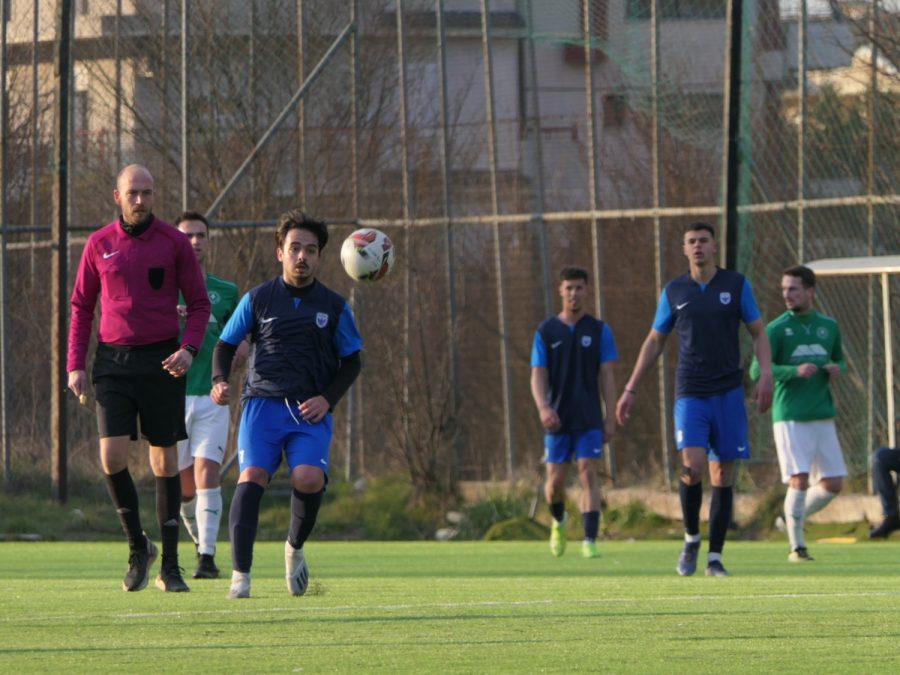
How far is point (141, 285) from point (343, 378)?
1.09m

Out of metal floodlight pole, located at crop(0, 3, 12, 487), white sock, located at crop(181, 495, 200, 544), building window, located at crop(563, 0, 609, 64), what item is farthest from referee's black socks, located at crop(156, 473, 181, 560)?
building window, located at crop(563, 0, 609, 64)

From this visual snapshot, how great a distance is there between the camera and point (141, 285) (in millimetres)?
8828

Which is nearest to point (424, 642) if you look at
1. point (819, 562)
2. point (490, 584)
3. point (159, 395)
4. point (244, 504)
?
point (244, 504)

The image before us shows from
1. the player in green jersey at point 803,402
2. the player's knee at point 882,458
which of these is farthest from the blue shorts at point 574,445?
the player's knee at point 882,458

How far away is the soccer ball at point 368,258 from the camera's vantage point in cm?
990

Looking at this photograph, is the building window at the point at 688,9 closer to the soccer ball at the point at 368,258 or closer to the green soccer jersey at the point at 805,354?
the green soccer jersey at the point at 805,354

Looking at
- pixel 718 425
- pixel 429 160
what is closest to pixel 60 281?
pixel 429 160

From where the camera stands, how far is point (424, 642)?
21.4 feet

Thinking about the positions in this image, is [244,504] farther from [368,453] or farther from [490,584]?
[368,453]

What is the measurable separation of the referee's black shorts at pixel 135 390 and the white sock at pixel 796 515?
544 cm

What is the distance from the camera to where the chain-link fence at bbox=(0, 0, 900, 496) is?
19.1 meters

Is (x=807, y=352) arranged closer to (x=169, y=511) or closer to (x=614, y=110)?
(x=169, y=511)

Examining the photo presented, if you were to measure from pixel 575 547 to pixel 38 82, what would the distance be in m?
8.35

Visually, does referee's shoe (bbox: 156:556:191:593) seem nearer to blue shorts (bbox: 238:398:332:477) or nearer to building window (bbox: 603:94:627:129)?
blue shorts (bbox: 238:398:332:477)
